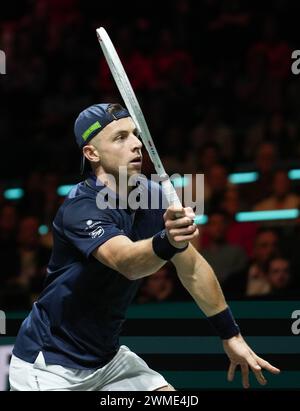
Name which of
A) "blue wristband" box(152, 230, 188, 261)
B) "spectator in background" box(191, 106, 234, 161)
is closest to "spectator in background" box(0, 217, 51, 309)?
"spectator in background" box(191, 106, 234, 161)

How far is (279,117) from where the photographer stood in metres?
10.1

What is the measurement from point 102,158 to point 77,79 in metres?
6.88

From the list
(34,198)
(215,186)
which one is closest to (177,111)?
(34,198)

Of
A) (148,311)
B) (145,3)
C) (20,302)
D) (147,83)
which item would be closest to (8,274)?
(20,302)

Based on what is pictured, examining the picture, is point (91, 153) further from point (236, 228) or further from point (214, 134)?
point (214, 134)

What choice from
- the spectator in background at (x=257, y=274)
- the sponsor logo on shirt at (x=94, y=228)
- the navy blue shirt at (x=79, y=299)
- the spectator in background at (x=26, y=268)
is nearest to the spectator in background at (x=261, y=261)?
the spectator in background at (x=257, y=274)

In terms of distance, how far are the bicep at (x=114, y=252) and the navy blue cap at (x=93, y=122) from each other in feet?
2.31

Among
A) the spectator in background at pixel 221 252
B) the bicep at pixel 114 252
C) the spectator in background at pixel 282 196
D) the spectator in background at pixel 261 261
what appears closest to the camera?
the bicep at pixel 114 252

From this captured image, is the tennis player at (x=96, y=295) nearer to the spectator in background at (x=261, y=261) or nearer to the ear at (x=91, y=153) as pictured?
the ear at (x=91, y=153)

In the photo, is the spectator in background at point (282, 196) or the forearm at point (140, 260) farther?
the spectator in background at point (282, 196)

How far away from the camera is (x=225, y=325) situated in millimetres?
5527

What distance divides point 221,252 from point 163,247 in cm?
372

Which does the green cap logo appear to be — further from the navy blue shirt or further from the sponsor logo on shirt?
the sponsor logo on shirt

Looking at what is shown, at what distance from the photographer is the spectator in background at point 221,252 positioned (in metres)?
8.45
